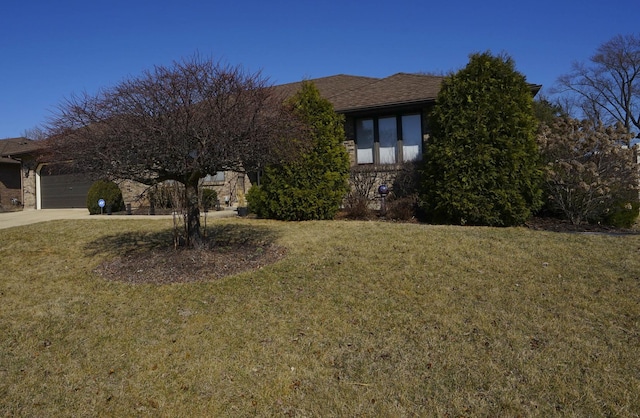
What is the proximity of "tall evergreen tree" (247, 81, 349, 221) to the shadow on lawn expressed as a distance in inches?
43.0

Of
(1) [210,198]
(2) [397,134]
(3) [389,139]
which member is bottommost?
(1) [210,198]

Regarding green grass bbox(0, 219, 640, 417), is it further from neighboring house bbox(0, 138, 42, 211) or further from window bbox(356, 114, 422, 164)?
neighboring house bbox(0, 138, 42, 211)

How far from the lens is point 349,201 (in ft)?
37.8

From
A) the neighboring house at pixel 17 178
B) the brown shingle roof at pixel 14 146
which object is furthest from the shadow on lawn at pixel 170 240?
the brown shingle roof at pixel 14 146

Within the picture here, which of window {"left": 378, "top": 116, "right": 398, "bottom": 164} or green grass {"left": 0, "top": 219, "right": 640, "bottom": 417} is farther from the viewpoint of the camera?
window {"left": 378, "top": 116, "right": 398, "bottom": 164}

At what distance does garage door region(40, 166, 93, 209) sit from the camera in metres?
19.4

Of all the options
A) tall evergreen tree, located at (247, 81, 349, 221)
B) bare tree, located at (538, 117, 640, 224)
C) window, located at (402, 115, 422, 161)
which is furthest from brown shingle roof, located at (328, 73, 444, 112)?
bare tree, located at (538, 117, 640, 224)

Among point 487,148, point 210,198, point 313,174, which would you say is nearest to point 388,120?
point 313,174

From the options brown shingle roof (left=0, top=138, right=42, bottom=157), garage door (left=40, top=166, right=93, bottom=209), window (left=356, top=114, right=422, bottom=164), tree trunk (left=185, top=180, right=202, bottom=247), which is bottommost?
tree trunk (left=185, top=180, right=202, bottom=247)

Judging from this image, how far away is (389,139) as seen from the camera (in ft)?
46.3

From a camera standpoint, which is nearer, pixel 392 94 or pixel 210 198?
pixel 392 94

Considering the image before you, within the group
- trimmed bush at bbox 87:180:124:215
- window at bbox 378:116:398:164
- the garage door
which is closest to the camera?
window at bbox 378:116:398:164

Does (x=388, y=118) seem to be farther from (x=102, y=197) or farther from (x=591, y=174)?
(x=102, y=197)

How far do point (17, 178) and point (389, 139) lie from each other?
2073 cm
